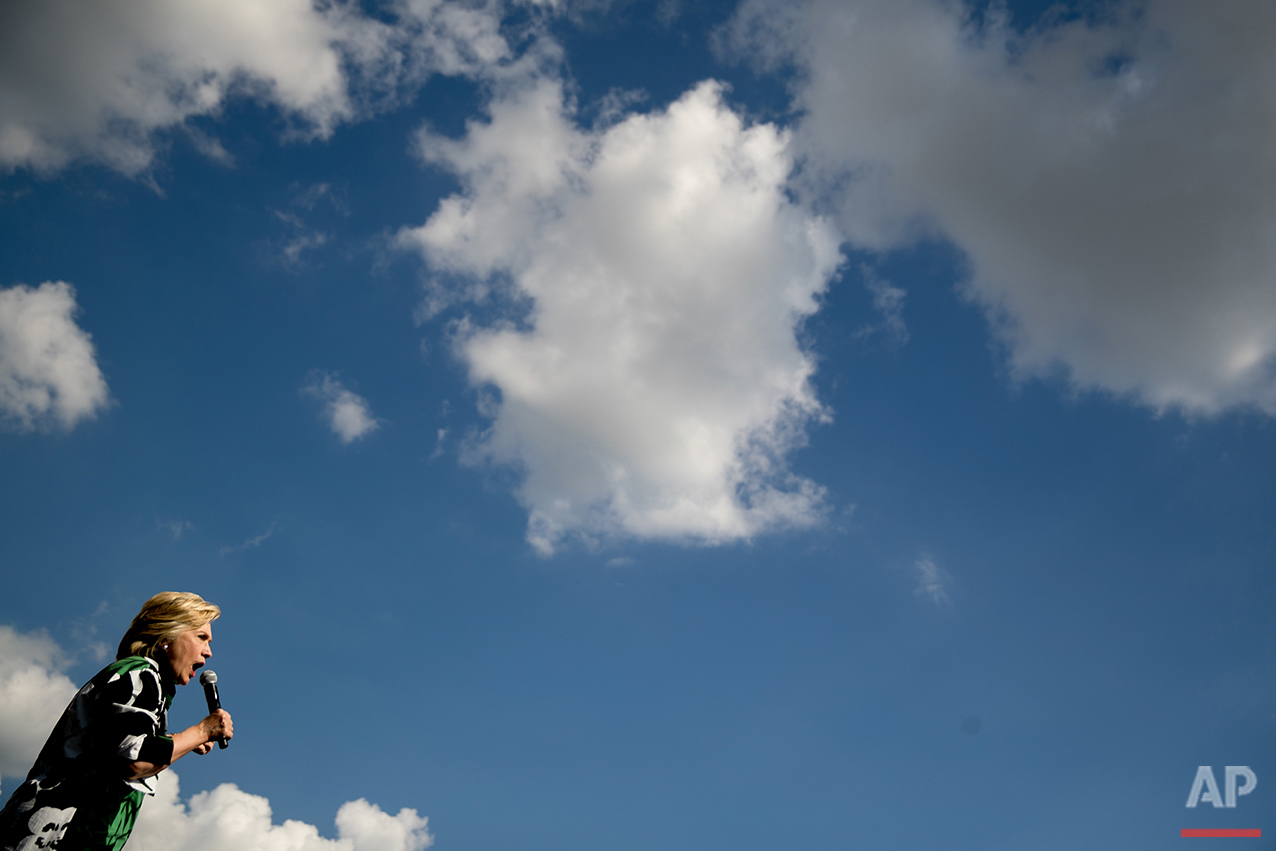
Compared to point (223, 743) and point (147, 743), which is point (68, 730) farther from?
point (223, 743)

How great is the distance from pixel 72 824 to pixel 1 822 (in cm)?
54

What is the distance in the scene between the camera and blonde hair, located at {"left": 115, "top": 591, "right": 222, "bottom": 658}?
24.6 feet

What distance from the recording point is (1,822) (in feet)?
20.9

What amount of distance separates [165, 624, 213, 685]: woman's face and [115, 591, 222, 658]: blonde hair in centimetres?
6

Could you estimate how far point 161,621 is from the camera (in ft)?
25.0

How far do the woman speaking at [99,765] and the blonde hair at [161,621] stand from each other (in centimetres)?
17

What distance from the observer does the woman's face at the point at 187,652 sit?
754 centimetres

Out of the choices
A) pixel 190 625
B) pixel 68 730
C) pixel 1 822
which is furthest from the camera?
pixel 190 625

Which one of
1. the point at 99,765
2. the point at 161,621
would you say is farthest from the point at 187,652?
the point at 99,765

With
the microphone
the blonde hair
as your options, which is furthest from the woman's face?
the microphone

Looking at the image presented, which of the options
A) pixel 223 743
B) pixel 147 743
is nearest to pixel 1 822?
pixel 147 743

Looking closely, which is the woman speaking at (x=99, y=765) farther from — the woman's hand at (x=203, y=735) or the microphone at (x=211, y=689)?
the microphone at (x=211, y=689)

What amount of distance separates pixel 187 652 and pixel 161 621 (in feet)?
1.43

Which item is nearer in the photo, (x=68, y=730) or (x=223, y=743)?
(x=68, y=730)
